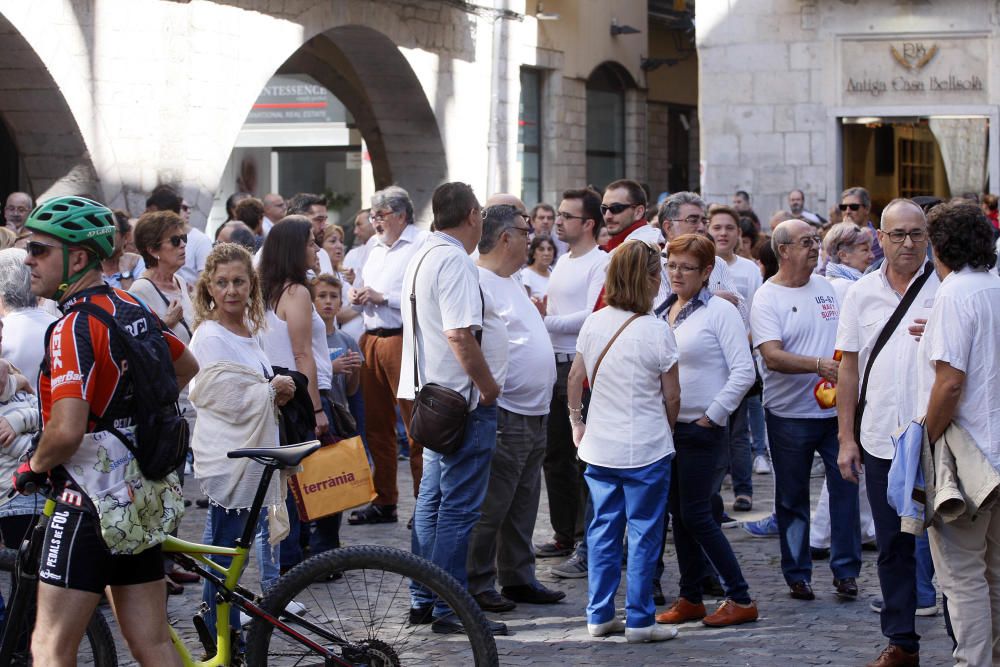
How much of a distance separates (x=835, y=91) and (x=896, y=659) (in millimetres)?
16073

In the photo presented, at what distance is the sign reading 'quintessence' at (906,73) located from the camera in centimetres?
2055

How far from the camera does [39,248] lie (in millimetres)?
4207

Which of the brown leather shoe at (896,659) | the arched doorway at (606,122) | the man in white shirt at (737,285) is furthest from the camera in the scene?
the arched doorway at (606,122)

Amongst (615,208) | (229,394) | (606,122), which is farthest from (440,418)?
(606,122)

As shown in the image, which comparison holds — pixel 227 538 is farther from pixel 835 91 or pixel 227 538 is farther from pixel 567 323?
pixel 835 91

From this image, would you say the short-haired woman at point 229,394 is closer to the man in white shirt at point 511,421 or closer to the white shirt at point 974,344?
the man in white shirt at point 511,421

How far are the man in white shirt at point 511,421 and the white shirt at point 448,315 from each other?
29 centimetres

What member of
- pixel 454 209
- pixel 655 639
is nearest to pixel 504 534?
pixel 655 639

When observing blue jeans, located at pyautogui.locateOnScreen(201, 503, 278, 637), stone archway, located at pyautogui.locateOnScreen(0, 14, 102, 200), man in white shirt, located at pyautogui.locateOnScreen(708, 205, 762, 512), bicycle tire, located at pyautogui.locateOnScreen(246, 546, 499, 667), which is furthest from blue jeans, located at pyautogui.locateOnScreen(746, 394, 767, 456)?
stone archway, located at pyautogui.locateOnScreen(0, 14, 102, 200)

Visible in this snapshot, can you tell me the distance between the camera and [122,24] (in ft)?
46.5

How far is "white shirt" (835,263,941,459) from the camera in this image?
5641 millimetres

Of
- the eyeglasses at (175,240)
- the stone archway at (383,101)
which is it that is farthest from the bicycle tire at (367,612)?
the stone archway at (383,101)

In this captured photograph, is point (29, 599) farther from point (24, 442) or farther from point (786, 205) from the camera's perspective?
point (786, 205)

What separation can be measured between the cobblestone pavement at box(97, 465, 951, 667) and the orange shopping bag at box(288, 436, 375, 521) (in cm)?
75
